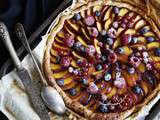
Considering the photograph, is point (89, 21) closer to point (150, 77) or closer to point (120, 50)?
point (120, 50)

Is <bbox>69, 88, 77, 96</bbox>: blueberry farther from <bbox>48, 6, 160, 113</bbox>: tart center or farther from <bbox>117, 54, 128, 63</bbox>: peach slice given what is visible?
<bbox>117, 54, 128, 63</bbox>: peach slice

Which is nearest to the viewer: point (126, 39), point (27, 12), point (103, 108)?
point (103, 108)

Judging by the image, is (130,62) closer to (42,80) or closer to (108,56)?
(108,56)

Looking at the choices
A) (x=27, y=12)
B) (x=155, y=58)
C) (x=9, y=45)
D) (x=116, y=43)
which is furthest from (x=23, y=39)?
(x=155, y=58)

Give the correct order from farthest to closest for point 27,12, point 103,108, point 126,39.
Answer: point 27,12 → point 126,39 → point 103,108

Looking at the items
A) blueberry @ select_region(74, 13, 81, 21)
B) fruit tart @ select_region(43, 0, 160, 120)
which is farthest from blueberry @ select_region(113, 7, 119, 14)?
blueberry @ select_region(74, 13, 81, 21)

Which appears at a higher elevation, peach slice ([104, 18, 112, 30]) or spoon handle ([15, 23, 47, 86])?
spoon handle ([15, 23, 47, 86])

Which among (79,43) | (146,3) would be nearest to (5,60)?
(79,43)
